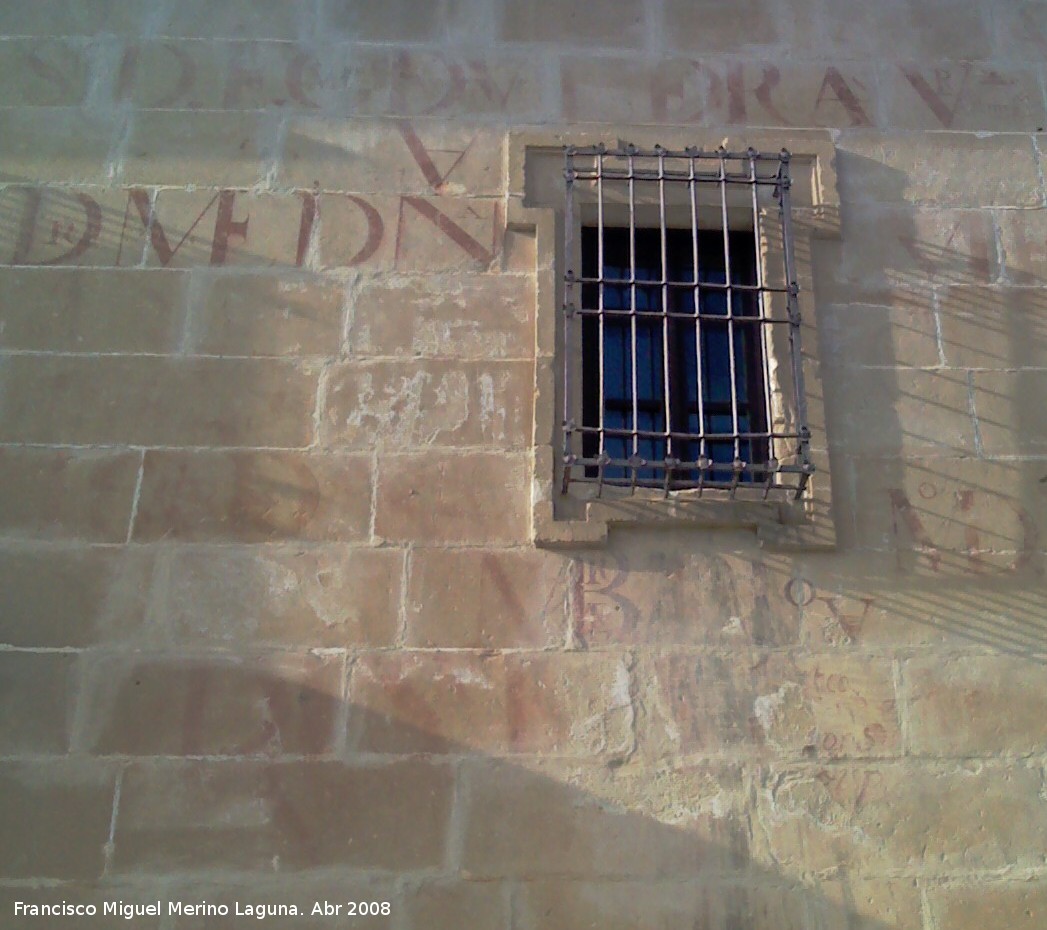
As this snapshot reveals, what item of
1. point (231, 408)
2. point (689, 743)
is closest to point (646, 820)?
point (689, 743)

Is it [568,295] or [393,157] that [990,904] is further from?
[393,157]

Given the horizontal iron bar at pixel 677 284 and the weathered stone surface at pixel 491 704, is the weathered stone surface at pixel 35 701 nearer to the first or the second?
the weathered stone surface at pixel 491 704

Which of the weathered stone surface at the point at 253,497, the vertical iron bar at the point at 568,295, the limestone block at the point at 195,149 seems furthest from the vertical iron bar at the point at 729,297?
the limestone block at the point at 195,149

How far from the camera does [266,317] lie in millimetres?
4246

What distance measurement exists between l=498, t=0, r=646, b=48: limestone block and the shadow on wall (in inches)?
114

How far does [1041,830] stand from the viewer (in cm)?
354

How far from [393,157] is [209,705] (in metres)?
2.30

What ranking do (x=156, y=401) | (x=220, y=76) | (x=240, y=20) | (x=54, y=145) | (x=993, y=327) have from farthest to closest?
(x=240, y=20), (x=220, y=76), (x=54, y=145), (x=993, y=327), (x=156, y=401)

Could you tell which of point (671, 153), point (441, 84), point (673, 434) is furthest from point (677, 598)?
point (441, 84)

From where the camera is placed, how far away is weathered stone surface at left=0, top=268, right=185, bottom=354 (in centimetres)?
420

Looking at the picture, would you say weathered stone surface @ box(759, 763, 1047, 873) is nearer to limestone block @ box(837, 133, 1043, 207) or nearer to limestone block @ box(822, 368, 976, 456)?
limestone block @ box(822, 368, 976, 456)

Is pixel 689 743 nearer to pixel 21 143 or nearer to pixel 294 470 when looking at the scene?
pixel 294 470

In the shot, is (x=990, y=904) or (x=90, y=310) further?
(x=90, y=310)

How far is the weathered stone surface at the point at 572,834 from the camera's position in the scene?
3463mm
